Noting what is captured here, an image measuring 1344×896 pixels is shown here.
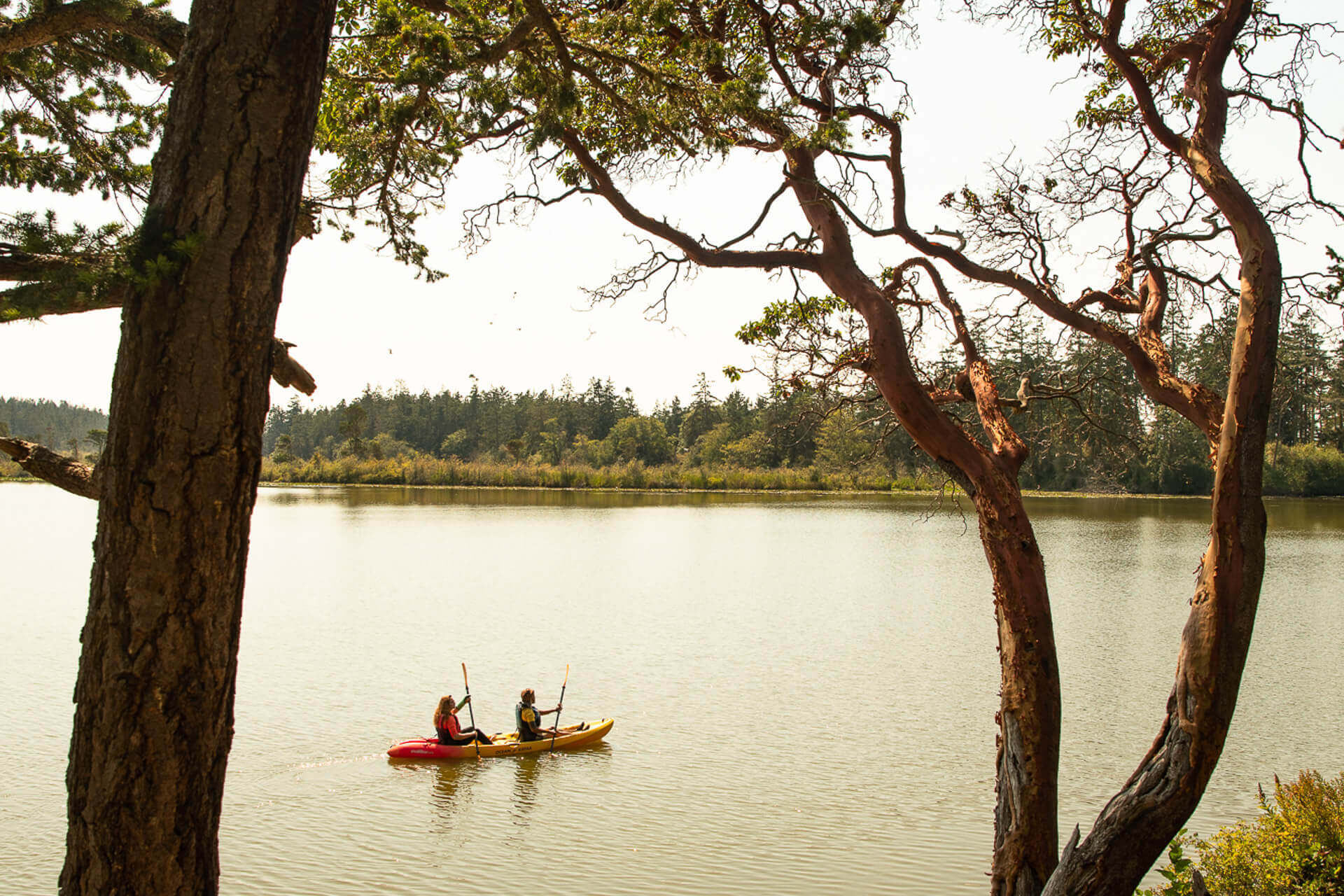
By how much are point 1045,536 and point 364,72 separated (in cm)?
2913

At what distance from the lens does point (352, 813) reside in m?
8.88

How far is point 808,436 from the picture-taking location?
23.2 feet

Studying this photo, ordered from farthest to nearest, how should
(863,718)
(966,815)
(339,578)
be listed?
(339,578), (863,718), (966,815)

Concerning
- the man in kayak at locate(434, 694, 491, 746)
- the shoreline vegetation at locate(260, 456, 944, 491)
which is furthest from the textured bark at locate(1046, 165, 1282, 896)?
the shoreline vegetation at locate(260, 456, 944, 491)

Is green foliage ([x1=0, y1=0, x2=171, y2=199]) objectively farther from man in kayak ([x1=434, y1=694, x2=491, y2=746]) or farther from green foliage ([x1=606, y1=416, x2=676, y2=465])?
green foliage ([x1=606, y1=416, x2=676, y2=465])

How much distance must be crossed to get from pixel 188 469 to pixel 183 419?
0.40 feet

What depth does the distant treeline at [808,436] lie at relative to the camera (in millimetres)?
5930

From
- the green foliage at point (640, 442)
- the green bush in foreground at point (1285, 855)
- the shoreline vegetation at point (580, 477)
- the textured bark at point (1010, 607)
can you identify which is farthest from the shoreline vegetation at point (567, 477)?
the textured bark at point (1010, 607)

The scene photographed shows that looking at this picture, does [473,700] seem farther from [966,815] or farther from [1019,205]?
[1019,205]

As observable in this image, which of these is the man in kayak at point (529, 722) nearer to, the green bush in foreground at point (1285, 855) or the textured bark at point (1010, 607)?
the textured bark at point (1010, 607)

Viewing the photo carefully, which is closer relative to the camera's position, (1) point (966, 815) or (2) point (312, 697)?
(1) point (966, 815)

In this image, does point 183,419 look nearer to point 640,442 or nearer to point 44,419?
point 640,442

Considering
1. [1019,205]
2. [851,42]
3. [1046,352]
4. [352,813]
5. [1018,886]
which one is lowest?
[352,813]

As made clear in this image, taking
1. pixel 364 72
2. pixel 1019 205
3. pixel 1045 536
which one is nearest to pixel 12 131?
pixel 364 72
